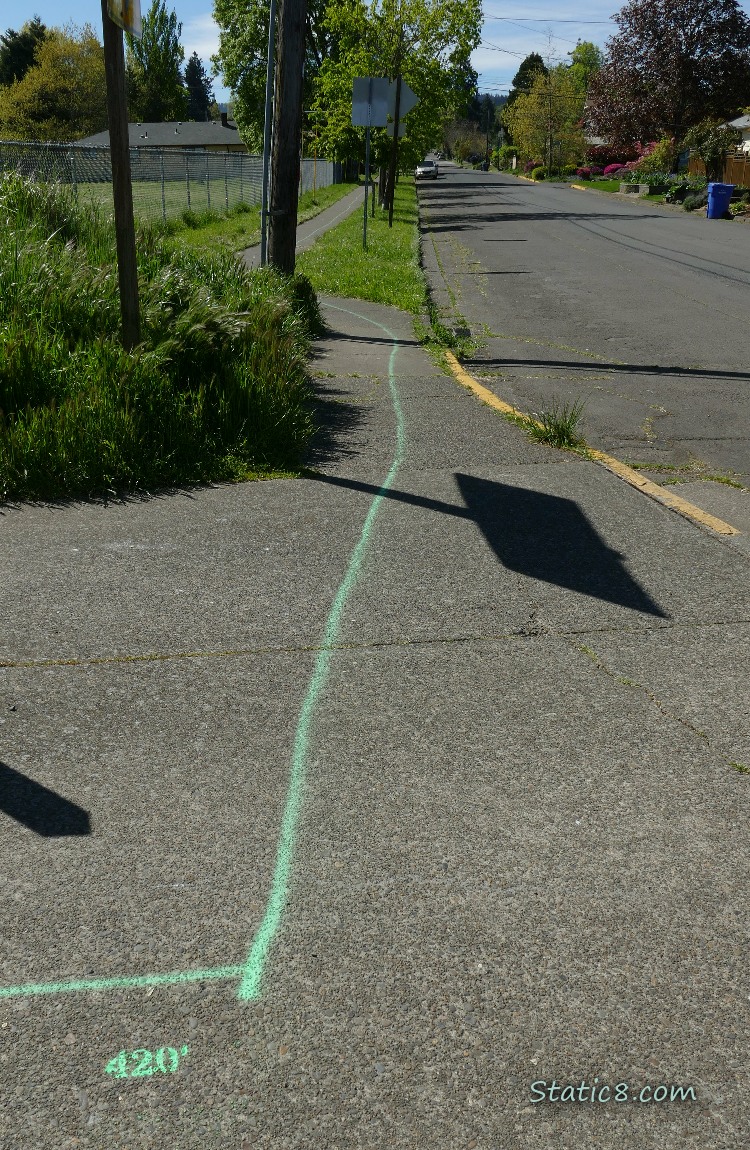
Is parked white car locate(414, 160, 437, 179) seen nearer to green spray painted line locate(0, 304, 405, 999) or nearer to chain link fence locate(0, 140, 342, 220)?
chain link fence locate(0, 140, 342, 220)

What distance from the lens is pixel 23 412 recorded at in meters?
6.05

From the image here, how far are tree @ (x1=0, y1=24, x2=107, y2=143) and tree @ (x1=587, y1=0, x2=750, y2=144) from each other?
43.7m

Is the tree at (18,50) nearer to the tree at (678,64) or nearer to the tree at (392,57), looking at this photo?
the tree at (678,64)

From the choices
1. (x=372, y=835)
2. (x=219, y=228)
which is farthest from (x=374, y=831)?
(x=219, y=228)

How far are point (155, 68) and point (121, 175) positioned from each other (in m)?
114

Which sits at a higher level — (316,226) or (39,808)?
(316,226)

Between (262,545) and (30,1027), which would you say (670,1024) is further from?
(262,545)

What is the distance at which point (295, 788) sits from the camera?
3.20 m

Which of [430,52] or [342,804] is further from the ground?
[430,52]

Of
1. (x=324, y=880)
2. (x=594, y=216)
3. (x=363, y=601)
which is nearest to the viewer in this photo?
(x=324, y=880)

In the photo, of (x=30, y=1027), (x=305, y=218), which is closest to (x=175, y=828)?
(x=30, y=1027)

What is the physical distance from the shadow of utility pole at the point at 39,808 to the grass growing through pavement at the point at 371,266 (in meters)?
10.9

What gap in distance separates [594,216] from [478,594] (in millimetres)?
34642

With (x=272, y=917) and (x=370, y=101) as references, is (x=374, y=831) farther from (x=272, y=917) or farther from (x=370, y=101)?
(x=370, y=101)
